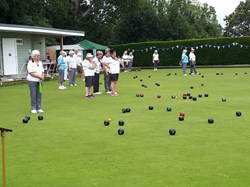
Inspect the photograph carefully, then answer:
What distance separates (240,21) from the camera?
261 ft

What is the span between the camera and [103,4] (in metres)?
53.7

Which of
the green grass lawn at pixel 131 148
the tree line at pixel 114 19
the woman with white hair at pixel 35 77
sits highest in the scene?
the tree line at pixel 114 19

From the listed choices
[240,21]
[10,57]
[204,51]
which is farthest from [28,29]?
[240,21]

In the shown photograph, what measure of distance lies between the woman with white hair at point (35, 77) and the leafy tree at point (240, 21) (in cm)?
7005

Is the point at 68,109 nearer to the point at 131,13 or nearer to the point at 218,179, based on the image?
the point at 218,179

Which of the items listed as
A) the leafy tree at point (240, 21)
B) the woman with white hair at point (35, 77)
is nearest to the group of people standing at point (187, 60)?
the woman with white hair at point (35, 77)

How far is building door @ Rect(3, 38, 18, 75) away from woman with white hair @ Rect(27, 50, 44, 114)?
14.6 meters

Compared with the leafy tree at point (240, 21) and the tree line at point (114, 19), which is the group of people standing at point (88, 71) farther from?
the leafy tree at point (240, 21)

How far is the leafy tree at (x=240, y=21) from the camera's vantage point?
254ft

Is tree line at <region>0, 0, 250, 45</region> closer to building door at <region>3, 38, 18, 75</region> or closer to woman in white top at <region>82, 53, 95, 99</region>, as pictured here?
building door at <region>3, 38, 18, 75</region>

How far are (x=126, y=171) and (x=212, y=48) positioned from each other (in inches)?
1413

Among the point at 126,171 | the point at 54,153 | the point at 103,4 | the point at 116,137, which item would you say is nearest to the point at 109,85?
the point at 116,137

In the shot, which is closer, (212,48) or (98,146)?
(98,146)

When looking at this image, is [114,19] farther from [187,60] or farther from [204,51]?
[187,60]
